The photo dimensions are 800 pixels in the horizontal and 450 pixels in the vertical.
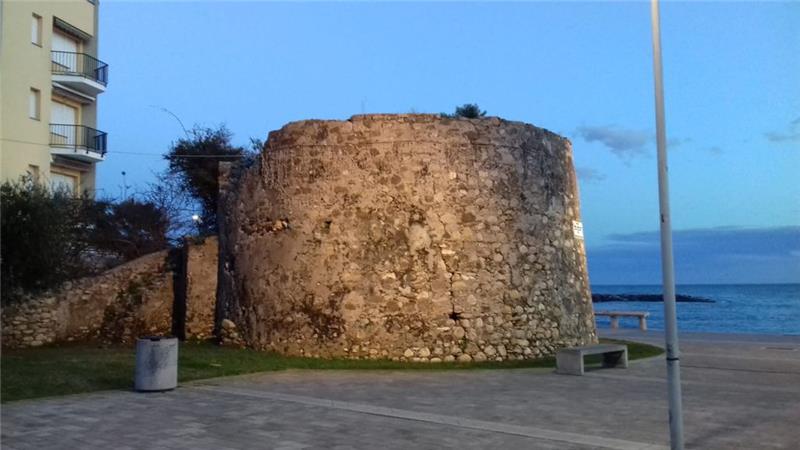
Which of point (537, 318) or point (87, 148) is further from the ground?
point (87, 148)

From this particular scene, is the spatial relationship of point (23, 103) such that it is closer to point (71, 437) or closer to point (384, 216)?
point (384, 216)

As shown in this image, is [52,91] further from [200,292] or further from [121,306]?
[200,292]

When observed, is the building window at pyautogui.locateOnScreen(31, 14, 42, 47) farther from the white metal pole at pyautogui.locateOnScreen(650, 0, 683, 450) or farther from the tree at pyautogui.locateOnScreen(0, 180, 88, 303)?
the white metal pole at pyautogui.locateOnScreen(650, 0, 683, 450)

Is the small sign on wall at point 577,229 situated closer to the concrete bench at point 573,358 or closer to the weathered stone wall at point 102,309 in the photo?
the concrete bench at point 573,358

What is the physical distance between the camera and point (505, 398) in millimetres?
10836

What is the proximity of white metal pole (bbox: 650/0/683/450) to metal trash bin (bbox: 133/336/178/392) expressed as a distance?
722 centimetres

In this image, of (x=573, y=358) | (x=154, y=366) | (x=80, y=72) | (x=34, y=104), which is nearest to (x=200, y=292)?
(x=154, y=366)

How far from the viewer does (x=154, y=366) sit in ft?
36.7

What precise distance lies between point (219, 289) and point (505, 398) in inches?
394

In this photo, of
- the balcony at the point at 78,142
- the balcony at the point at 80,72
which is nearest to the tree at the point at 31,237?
the balcony at the point at 78,142

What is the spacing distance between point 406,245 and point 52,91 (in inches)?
896

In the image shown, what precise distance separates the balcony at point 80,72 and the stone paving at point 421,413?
23.8m

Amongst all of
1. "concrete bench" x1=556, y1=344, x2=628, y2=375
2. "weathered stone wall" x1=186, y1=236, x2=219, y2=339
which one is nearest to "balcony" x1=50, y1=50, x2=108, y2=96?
"weathered stone wall" x1=186, y1=236, x2=219, y2=339

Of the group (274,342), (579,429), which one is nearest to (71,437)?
(579,429)
